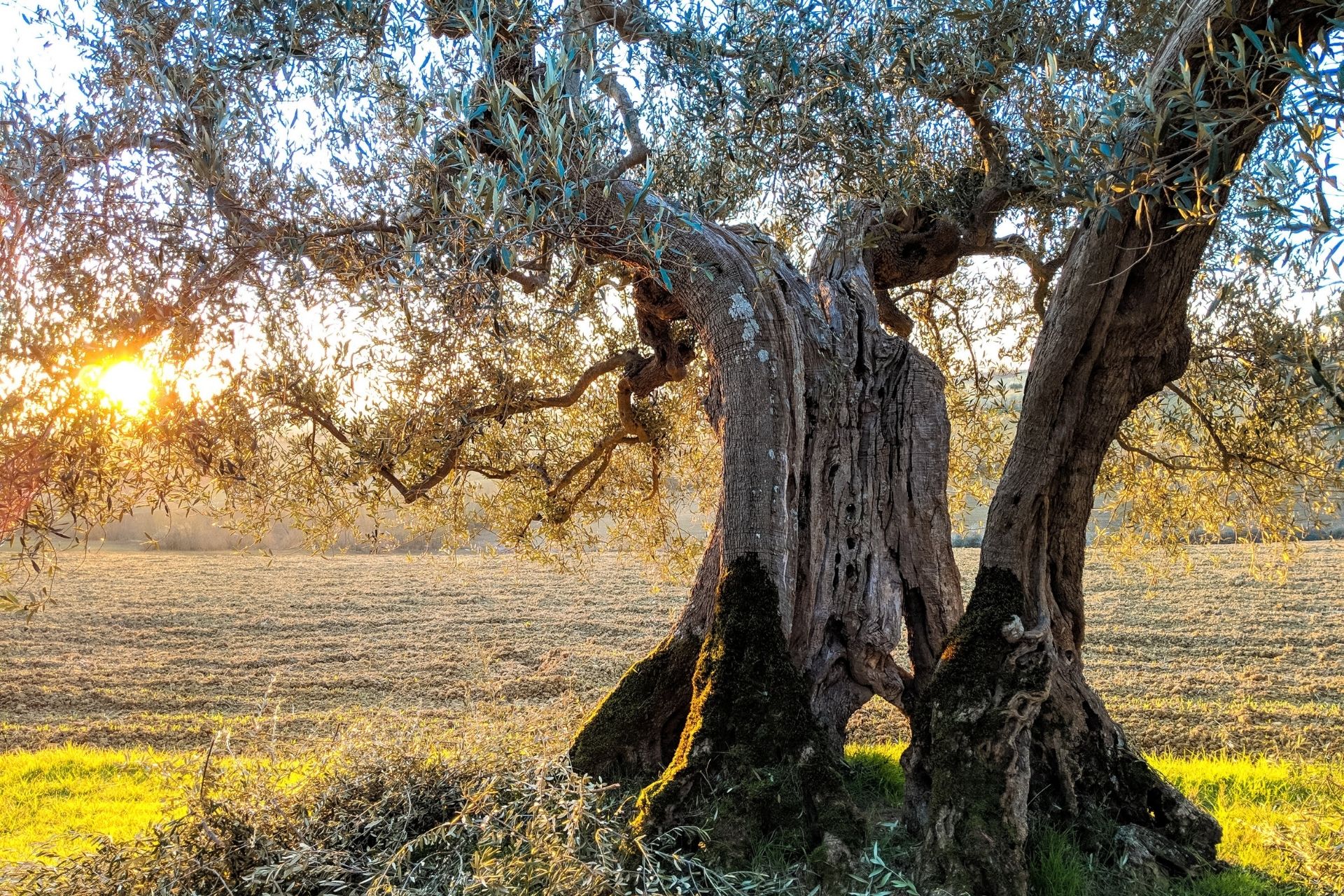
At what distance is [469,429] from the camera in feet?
31.2

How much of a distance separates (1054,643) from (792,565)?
205cm

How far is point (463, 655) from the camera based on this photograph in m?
17.7

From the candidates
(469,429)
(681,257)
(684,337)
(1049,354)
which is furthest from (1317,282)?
(469,429)

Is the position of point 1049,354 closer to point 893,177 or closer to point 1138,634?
point 893,177

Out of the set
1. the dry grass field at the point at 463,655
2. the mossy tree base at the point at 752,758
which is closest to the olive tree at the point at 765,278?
the mossy tree base at the point at 752,758

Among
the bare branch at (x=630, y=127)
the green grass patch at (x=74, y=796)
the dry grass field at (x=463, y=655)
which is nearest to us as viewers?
the bare branch at (x=630, y=127)

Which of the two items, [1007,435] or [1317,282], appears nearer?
[1317,282]

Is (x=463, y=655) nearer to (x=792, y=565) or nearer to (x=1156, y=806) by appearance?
(x=792, y=565)

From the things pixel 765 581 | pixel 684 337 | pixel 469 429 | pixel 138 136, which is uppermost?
pixel 138 136

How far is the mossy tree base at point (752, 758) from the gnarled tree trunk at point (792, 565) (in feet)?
0.04

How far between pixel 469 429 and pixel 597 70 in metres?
5.01

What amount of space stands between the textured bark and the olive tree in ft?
0.08

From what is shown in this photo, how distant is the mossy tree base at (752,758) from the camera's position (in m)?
5.47

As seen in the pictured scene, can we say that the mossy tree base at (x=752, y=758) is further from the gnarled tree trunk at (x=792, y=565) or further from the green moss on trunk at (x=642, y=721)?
the green moss on trunk at (x=642, y=721)
